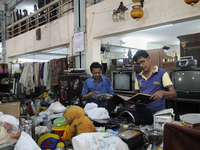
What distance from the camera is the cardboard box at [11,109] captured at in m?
1.77

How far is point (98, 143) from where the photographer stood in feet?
3.89

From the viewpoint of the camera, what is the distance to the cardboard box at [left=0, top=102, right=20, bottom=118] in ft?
5.80

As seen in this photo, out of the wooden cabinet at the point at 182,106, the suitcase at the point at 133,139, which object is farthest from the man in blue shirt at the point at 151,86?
the wooden cabinet at the point at 182,106

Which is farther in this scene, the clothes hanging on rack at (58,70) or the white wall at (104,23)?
the clothes hanging on rack at (58,70)

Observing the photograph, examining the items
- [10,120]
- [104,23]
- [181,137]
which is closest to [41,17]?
[104,23]

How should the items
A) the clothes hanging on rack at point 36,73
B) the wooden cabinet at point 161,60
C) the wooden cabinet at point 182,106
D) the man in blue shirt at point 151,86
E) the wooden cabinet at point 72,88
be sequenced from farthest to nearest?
the clothes hanging on rack at point 36,73 → the wooden cabinet at point 161,60 → the wooden cabinet at point 72,88 → the wooden cabinet at point 182,106 → the man in blue shirt at point 151,86

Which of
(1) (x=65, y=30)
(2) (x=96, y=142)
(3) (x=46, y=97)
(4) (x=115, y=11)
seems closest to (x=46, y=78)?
(3) (x=46, y=97)

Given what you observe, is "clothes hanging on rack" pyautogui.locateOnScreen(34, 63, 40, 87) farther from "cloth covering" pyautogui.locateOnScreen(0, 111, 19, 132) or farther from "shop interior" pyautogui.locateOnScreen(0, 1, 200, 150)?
"cloth covering" pyautogui.locateOnScreen(0, 111, 19, 132)

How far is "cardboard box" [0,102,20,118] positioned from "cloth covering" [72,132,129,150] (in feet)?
3.13

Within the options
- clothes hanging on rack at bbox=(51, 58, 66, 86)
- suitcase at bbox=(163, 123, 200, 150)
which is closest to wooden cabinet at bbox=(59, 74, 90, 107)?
clothes hanging on rack at bbox=(51, 58, 66, 86)

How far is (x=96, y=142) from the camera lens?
1207 mm

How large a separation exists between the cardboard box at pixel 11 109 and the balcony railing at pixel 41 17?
3866 mm

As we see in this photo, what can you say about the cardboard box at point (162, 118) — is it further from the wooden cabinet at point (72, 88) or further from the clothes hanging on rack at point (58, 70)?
the clothes hanging on rack at point (58, 70)

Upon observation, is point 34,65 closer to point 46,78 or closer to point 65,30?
point 46,78
